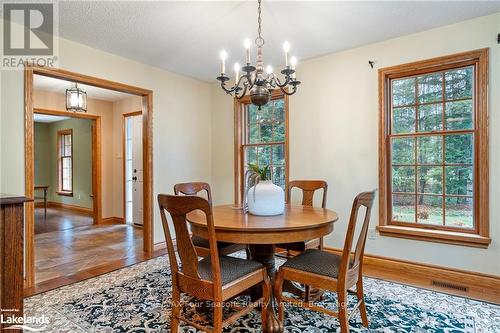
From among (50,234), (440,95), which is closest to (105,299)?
(50,234)

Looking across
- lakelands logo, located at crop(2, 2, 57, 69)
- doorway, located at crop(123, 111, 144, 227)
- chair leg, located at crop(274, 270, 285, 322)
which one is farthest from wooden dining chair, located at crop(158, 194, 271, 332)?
doorway, located at crop(123, 111, 144, 227)

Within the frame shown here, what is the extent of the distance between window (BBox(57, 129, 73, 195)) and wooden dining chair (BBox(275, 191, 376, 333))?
7543 millimetres

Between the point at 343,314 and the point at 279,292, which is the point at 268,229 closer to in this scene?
the point at 279,292

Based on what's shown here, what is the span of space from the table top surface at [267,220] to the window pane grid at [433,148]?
57.4 inches

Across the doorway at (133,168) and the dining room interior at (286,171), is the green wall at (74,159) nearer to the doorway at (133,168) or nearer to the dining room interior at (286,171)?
the doorway at (133,168)

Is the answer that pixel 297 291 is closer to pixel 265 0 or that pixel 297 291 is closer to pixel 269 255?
pixel 269 255

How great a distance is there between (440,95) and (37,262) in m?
5.03

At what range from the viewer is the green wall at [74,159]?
6.99 meters

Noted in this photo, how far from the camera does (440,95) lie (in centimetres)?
300

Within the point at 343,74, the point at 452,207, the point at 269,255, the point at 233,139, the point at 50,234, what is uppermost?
the point at 343,74

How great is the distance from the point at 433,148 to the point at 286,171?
1762mm

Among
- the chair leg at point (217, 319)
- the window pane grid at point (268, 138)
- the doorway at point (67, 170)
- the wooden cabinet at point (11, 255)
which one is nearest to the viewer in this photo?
the wooden cabinet at point (11, 255)

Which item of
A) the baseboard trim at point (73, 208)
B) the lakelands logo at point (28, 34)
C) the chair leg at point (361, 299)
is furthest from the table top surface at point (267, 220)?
the baseboard trim at point (73, 208)

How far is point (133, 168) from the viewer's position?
5.71 m
